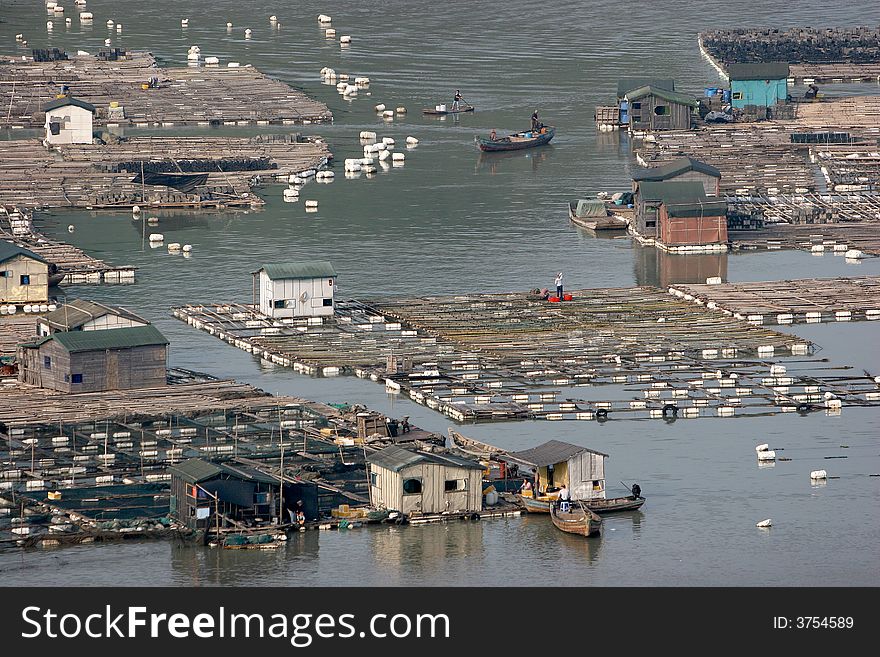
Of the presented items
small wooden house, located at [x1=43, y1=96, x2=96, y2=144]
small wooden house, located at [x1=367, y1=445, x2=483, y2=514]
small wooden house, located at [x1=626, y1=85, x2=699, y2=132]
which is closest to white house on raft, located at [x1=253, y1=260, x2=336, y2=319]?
small wooden house, located at [x1=367, y1=445, x2=483, y2=514]

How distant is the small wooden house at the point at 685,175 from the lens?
101688mm

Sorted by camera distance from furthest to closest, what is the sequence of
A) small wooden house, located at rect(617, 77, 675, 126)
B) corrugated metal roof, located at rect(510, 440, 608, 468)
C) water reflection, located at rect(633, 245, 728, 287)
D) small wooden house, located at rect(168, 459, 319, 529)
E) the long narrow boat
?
1. small wooden house, located at rect(617, 77, 675, 126)
2. water reflection, located at rect(633, 245, 728, 287)
3. corrugated metal roof, located at rect(510, 440, 608, 468)
4. the long narrow boat
5. small wooden house, located at rect(168, 459, 319, 529)

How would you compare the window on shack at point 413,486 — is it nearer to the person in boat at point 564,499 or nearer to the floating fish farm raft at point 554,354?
the person in boat at point 564,499

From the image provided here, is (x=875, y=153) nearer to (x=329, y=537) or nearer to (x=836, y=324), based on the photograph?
(x=836, y=324)

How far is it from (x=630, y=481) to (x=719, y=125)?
68.1 meters

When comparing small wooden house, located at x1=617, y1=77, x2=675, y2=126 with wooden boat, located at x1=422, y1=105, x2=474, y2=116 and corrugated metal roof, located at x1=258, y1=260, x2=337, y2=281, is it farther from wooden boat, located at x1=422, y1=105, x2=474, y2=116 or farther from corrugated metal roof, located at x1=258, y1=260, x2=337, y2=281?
corrugated metal roof, located at x1=258, y1=260, x2=337, y2=281

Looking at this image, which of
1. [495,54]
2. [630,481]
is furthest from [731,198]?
[495,54]

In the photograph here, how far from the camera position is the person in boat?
189ft

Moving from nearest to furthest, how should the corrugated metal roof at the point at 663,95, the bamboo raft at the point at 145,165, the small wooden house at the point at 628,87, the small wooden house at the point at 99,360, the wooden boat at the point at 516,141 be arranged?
the small wooden house at the point at 99,360
the bamboo raft at the point at 145,165
the wooden boat at the point at 516,141
the corrugated metal roof at the point at 663,95
the small wooden house at the point at 628,87

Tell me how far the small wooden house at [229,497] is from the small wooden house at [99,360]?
43.8 feet

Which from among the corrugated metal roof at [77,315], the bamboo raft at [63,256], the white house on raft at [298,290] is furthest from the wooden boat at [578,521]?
the bamboo raft at [63,256]

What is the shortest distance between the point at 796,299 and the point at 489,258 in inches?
650

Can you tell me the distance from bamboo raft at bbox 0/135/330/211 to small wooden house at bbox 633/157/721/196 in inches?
750

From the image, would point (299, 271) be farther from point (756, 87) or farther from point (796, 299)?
point (756, 87)
